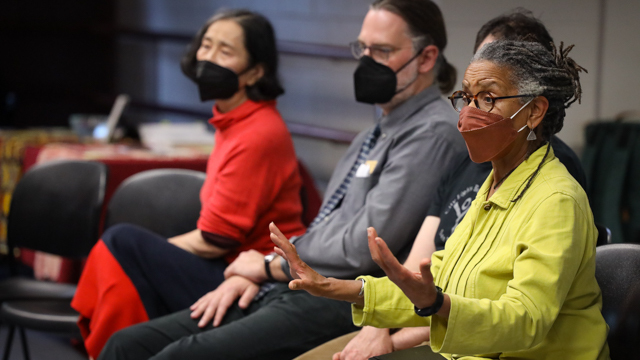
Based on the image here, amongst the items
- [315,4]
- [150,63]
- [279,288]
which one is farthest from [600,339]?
[150,63]

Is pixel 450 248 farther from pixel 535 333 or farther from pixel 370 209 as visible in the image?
pixel 370 209

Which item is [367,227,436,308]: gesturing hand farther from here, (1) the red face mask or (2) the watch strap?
(2) the watch strap

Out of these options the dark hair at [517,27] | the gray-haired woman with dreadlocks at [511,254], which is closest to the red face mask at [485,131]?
the gray-haired woman with dreadlocks at [511,254]

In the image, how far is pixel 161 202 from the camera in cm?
243

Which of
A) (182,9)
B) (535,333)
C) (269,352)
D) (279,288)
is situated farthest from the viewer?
(182,9)

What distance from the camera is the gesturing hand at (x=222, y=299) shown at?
179cm

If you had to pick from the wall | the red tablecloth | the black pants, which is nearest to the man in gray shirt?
the black pants

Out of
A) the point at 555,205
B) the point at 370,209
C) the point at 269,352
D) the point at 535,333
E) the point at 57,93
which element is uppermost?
the point at 555,205

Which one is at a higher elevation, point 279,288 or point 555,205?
point 555,205

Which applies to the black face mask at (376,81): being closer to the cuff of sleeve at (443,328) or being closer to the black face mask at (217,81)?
the black face mask at (217,81)

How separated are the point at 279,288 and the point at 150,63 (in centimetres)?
456

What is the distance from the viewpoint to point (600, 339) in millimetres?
1081

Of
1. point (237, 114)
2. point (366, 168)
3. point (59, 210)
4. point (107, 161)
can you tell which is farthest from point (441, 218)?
point (107, 161)

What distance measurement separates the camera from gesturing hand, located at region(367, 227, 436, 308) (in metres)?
0.94
